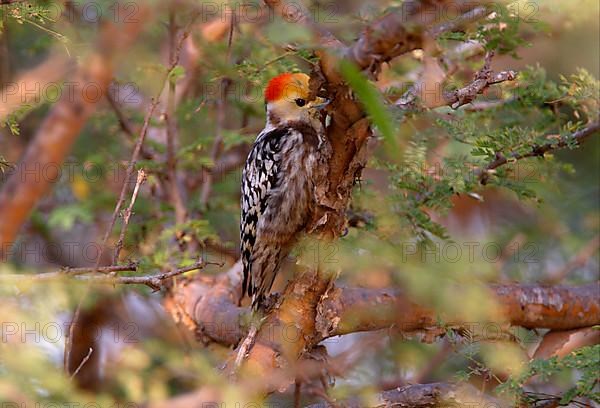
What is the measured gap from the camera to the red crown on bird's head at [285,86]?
4629mm

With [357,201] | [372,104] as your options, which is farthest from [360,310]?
[372,104]

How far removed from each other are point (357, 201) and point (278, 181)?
45cm

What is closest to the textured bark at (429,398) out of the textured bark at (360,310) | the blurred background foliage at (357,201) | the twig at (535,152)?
the blurred background foliage at (357,201)

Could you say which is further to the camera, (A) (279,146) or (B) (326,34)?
(A) (279,146)

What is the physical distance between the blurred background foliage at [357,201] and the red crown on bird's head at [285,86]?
65mm

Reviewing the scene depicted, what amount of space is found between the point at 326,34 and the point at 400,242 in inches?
62.9

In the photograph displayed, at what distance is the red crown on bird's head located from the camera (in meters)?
4.63

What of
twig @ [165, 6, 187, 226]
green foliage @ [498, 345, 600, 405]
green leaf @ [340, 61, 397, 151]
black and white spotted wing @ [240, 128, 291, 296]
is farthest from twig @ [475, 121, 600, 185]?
twig @ [165, 6, 187, 226]

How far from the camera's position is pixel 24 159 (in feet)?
19.3

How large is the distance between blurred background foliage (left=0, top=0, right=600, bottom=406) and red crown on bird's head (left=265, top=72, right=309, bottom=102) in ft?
0.21

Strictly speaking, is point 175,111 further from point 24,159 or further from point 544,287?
point 544,287

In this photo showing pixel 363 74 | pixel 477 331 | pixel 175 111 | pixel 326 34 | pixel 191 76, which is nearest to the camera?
pixel 363 74

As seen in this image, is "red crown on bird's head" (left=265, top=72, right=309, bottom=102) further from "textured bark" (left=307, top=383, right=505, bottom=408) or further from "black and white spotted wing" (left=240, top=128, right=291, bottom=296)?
"textured bark" (left=307, top=383, right=505, bottom=408)

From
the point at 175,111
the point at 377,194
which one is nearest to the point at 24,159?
the point at 175,111
